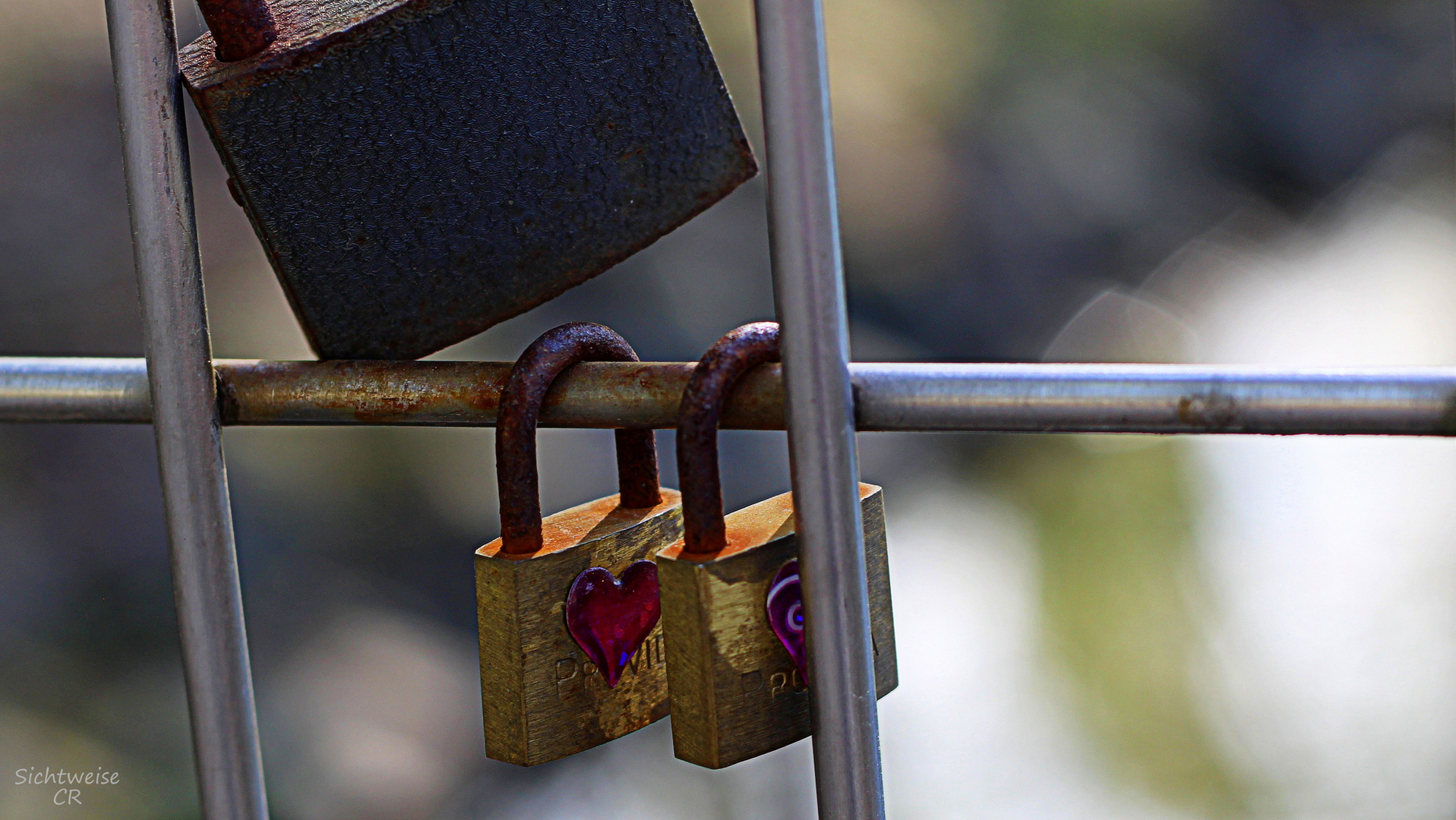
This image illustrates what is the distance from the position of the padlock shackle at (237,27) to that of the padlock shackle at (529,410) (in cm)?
12

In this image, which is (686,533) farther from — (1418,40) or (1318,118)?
(1418,40)

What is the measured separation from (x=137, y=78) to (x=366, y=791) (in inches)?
69.4

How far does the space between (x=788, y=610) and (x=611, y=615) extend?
7 cm

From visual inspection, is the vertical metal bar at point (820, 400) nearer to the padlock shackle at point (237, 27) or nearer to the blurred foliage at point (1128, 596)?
the padlock shackle at point (237, 27)

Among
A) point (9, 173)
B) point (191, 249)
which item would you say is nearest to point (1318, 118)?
point (9, 173)

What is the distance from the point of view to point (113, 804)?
1861mm

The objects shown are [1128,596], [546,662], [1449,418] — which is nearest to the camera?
[1449,418]

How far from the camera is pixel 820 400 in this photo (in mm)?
296

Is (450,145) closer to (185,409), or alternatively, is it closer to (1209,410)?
(185,409)

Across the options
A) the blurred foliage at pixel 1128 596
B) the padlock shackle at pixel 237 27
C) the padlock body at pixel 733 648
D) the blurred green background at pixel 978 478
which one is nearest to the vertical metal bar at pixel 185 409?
the padlock shackle at pixel 237 27

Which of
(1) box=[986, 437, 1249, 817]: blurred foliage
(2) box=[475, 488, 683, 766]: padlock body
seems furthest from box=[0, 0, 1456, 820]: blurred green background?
(2) box=[475, 488, 683, 766]: padlock body

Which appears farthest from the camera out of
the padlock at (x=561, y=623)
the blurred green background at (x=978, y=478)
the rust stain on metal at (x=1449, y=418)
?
the blurred green background at (x=978, y=478)

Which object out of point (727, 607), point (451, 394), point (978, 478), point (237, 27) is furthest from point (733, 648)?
point (978, 478)

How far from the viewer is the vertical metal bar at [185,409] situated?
322mm
